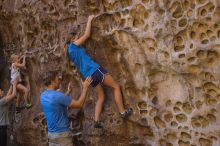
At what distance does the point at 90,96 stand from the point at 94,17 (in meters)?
1.01

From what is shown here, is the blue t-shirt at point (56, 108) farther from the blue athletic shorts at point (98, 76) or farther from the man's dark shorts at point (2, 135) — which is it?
the man's dark shorts at point (2, 135)

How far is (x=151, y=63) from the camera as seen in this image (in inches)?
184

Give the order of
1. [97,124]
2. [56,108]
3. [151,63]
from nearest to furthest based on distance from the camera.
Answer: [56,108] < [151,63] < [97,124]

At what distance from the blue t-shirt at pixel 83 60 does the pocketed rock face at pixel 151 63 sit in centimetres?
22

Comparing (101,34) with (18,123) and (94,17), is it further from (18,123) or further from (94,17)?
(18,123)

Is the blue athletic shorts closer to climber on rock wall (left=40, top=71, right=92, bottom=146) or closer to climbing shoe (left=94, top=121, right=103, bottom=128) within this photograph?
climber on rock wall (left=40, top=71, right=92, bottom=146)

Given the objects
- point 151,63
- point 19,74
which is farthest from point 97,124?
point 19,74

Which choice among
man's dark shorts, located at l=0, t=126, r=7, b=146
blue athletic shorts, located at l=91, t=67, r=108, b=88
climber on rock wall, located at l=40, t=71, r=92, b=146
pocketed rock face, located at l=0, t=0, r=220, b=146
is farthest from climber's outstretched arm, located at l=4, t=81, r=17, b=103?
blue athletic shorts, located at l=91, t=67, r=108, b=88

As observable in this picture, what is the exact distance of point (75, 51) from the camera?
4.99 m

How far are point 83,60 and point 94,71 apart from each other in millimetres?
202

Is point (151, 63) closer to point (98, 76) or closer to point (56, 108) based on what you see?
point (98, 76)

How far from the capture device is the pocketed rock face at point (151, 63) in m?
4.31

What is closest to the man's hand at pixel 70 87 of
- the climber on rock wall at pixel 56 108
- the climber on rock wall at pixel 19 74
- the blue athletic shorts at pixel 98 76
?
the blue athletic shorts at pixel 98 76

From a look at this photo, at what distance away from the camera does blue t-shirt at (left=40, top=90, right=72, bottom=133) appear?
14.6 ft
